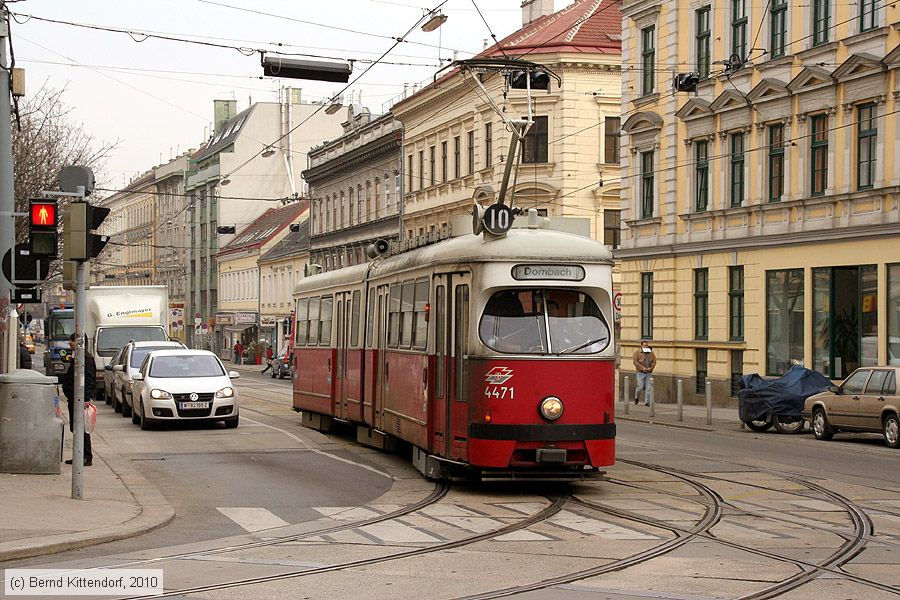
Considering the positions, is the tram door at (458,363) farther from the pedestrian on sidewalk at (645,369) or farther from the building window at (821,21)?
the pedestrian on sidewalk at (645,369)

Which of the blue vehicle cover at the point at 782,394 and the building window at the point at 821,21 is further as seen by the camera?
the building window at the point at 821,21

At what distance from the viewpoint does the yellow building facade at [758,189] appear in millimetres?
32281

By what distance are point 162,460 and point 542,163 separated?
111 ft

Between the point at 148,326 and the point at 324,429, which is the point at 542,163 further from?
the point at 324,429

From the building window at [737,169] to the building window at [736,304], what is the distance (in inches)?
72.9

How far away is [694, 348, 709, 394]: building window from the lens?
40219 millimetres

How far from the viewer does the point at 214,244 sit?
349ft

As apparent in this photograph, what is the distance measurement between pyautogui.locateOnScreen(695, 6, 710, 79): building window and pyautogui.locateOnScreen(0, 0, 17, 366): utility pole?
22685mm

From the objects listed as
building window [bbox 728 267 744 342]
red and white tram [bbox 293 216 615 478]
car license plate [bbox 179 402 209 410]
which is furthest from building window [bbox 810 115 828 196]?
red and white tram [bbox 293 216 615 478]

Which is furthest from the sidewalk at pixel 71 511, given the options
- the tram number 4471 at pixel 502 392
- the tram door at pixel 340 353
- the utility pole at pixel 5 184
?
the tram door at pixel 340 353

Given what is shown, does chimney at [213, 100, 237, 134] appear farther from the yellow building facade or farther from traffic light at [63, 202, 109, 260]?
traffic light at [63, 202, 109, 260]

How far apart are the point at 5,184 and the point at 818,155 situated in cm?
2038

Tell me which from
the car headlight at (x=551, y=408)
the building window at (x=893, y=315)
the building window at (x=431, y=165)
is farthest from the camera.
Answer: the building window at (x=431, y=165)

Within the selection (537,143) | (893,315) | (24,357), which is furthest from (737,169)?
(24,357)
